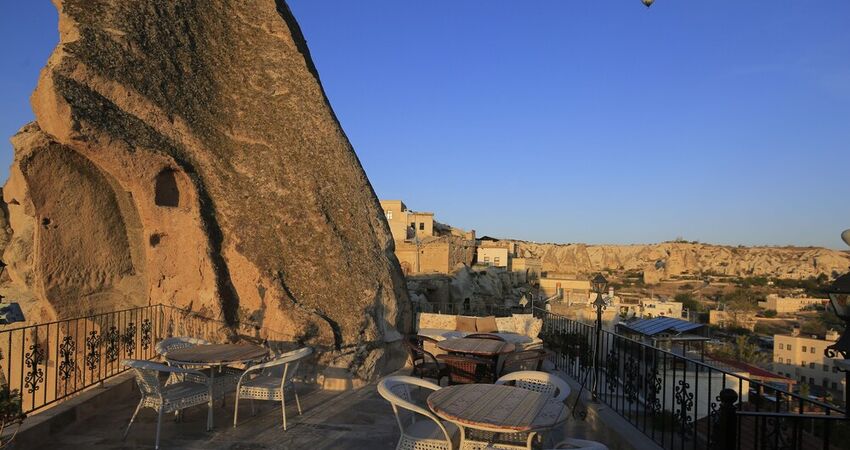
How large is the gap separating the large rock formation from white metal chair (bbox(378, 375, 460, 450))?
3999 millimetres

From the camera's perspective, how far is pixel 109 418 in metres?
5.96

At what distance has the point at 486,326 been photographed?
36.9ft

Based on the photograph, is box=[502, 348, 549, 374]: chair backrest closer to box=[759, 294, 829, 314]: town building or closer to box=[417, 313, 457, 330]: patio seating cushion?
box=[417, 313, 457, 330]: patio seating cushion

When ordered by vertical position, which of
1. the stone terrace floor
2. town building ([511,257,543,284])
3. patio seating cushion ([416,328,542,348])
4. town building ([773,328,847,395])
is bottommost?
town building ([773,328,847,395])

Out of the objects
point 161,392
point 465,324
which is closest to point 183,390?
point 161,392

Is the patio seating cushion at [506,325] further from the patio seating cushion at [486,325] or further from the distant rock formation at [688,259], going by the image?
the distant rock formation at [688,259]

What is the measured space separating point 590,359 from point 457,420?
449cm

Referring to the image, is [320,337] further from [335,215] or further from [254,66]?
[254,66]

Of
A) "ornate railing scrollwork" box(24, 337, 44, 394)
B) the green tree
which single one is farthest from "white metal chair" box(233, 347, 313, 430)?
the green tree

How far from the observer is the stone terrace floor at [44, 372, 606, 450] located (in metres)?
5.26

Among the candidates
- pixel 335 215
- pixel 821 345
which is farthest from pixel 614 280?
pixel 335 215

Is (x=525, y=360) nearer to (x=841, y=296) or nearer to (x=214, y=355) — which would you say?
(x=214, y=355)

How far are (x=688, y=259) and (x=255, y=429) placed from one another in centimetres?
9592

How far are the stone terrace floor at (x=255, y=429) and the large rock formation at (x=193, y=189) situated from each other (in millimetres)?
1711
